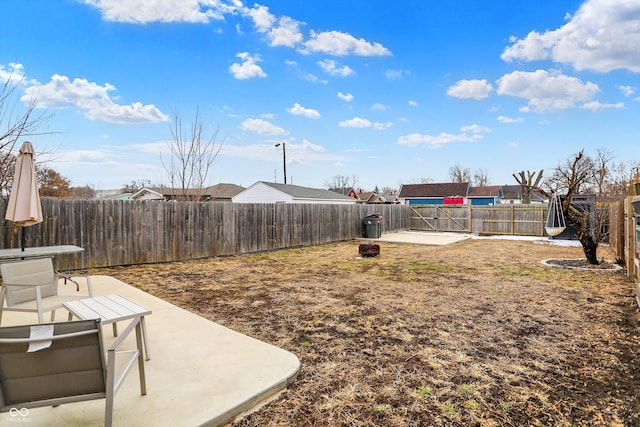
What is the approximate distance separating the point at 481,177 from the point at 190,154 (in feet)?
195

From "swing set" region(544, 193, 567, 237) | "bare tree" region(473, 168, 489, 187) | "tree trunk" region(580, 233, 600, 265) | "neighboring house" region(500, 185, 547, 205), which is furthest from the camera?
"bare tree" region(473, 168, 489, 187)

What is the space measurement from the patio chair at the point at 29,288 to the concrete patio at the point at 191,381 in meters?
0.48

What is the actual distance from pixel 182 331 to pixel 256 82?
16298 millimetres

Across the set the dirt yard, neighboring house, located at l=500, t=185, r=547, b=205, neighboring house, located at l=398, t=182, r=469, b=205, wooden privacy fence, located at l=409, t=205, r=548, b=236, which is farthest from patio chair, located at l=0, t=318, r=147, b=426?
neighboring house, located at l=500, t=185, r=547, b=205

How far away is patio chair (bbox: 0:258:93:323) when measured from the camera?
11.6ft

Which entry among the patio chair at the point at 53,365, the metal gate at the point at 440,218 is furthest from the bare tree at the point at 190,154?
the patio chair at the point at 53,365

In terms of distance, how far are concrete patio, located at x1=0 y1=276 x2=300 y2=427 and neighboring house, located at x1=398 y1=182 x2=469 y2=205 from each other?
4157 centimetres

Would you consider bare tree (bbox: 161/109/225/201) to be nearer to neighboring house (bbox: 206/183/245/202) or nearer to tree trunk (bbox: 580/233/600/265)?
tree trunk (bbox: 580/233/600/265)

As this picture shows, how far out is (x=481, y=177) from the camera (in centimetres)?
6297

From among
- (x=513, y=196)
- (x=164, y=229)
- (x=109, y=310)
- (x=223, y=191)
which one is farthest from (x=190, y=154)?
(x=513, y=196)

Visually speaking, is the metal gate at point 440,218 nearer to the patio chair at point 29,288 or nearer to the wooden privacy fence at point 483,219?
the wooden privacy fence at point 483,219

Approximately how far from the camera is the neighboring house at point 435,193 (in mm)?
42812

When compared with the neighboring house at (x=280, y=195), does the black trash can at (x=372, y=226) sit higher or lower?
lower

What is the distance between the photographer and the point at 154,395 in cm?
254
